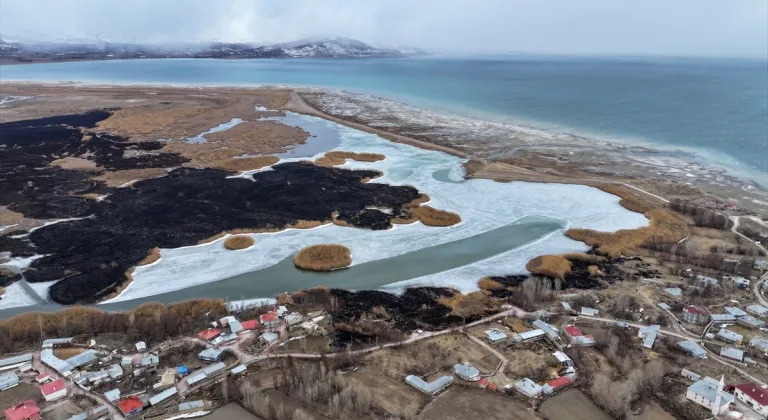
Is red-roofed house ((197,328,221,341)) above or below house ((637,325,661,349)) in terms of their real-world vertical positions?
above

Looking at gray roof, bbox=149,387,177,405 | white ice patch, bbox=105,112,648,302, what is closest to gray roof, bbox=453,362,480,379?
white ice patch, bbox=105,112,648,302

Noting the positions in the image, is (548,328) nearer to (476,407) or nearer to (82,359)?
(476,407)

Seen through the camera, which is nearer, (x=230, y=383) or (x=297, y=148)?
(x=230, y=383)

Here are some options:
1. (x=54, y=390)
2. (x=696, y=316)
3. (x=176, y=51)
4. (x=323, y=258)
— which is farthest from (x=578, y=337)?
(x=176, y=51)

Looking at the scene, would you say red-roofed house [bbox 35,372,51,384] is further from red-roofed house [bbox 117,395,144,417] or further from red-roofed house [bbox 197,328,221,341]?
red-roofed house [bbox 197,328,221,341]

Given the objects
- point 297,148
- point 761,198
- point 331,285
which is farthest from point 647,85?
point 331,285

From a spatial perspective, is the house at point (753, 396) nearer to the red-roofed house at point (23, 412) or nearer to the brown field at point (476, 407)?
the brown field at point (476, 407)

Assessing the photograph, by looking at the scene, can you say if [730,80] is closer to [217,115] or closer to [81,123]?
[217,115]
